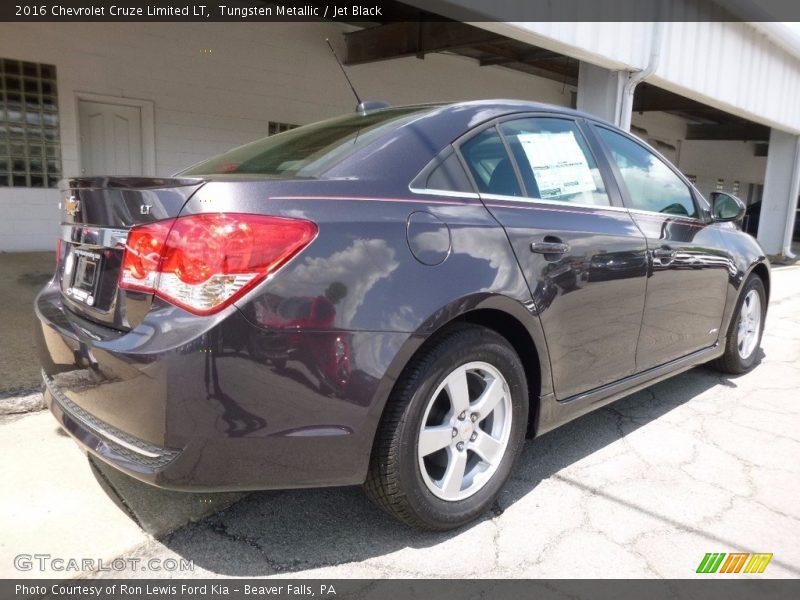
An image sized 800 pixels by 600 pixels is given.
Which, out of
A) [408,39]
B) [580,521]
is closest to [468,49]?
[408,39]

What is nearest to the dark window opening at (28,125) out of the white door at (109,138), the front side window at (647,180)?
the white door at (109,138)

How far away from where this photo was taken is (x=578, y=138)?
298 cm

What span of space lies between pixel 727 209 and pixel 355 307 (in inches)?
117

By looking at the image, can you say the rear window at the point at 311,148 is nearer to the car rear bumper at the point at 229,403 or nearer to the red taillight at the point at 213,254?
the red taillight at the point at 213,254

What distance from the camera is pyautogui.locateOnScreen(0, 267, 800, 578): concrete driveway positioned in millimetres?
2137

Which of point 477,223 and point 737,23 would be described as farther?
point 737,23

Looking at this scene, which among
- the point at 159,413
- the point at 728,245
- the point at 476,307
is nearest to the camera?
the point at 159,413

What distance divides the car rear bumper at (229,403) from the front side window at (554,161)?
1.12 meters

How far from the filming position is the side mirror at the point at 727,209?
3803 millimetres

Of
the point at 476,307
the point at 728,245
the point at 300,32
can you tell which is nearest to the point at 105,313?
the point at 476,307

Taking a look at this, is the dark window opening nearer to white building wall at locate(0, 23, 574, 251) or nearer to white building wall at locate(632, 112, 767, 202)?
white building wall at locate(0, 23, 574, 251)

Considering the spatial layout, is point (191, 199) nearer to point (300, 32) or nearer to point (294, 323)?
point (294, 323)

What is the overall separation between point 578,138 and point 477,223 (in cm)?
106

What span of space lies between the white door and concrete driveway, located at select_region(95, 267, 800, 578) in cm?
696
